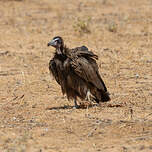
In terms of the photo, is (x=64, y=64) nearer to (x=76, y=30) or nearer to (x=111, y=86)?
(x=111, y=86)

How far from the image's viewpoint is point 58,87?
11.3 metres

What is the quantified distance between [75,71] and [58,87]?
90.7 inches

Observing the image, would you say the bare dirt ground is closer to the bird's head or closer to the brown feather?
the brown feather

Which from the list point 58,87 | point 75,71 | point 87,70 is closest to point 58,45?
point 75,71

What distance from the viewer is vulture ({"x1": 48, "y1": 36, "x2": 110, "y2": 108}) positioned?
9070 mm

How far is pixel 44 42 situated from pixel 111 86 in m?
5.00

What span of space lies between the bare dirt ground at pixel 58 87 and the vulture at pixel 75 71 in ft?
1.13

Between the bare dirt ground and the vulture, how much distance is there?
0.35 m

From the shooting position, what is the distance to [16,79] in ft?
38.9

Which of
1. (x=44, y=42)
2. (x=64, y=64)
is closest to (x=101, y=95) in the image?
(x=64, y=64)

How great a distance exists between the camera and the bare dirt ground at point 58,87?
7102mm

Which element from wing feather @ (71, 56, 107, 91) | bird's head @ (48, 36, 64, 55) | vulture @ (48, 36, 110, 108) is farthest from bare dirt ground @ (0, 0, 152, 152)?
bird's head @ (48, 36, 64, 55)

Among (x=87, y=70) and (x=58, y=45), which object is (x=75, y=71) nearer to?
(x=87, y=70)

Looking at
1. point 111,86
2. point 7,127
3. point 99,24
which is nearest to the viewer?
point 7,127
